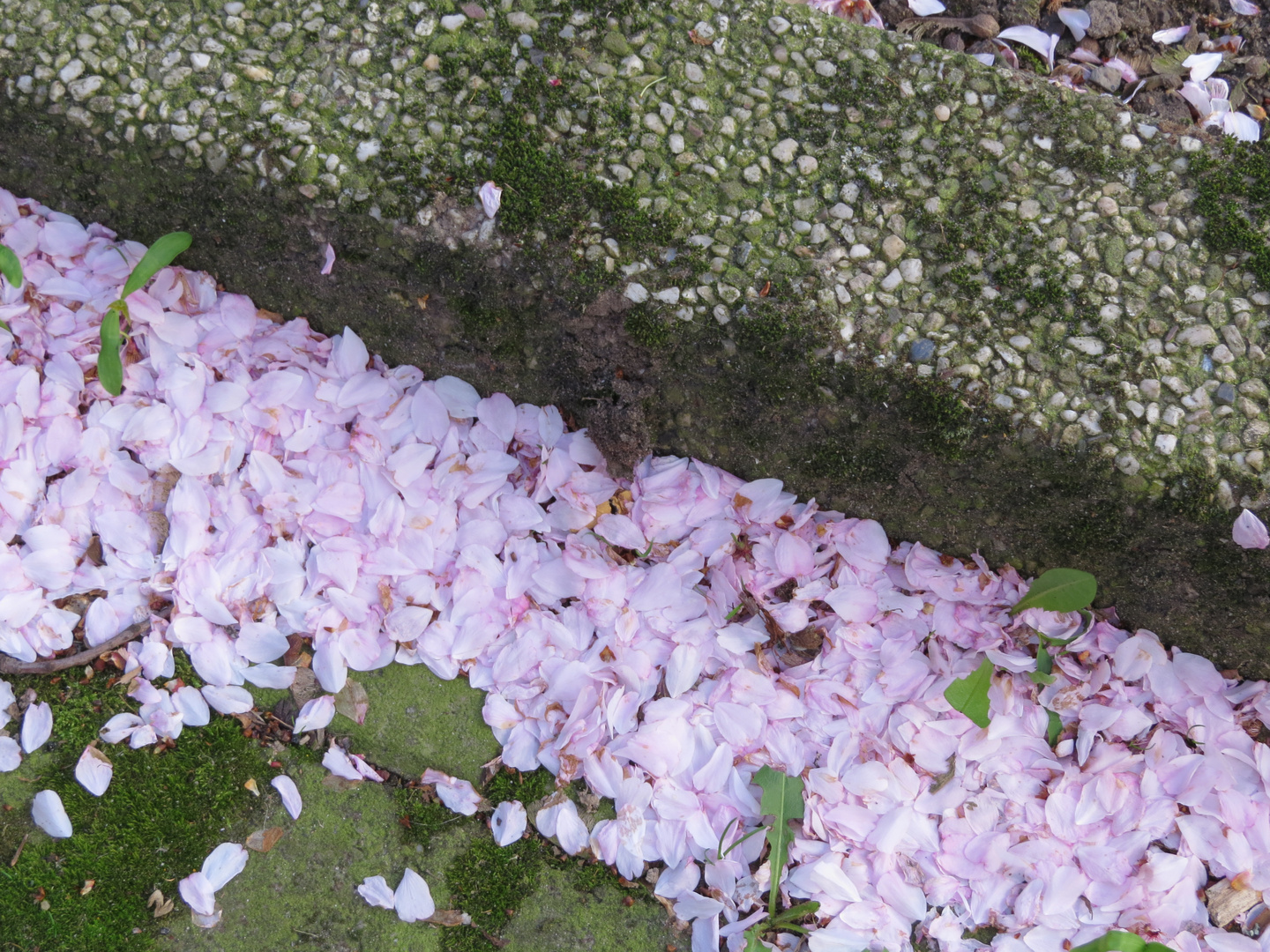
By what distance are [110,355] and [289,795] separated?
1038 millimetres

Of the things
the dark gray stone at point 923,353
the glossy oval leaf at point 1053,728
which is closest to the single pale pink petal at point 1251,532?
the glossy oval leaf at point 1053,728

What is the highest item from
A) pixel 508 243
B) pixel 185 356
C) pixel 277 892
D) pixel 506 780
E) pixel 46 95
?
pixel 46 95

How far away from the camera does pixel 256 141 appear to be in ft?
6.42

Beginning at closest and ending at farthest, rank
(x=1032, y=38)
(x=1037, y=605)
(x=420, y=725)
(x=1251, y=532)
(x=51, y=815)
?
(x=1251, y=532) → (x=1037, y=605) → (x=51, y=815) → (x=420, y=725) → (x=1032, y=38)

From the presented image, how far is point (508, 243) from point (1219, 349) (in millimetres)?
1483

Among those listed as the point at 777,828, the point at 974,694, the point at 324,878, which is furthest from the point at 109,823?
the point at 974,694

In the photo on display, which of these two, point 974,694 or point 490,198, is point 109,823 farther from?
point 974,694

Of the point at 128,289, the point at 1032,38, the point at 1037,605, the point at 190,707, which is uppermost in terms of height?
the point at 1032,38

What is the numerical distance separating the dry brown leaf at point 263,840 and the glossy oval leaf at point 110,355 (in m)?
1.03

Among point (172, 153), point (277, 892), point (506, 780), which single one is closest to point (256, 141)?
point (172, 153)

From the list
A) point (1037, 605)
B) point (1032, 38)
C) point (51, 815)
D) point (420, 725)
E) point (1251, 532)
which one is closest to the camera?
point (1251, 532)

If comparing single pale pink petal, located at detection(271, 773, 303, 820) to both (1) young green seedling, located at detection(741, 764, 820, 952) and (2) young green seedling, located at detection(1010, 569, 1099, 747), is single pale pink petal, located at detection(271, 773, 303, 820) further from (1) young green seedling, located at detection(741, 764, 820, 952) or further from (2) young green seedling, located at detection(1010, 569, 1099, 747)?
(2) young green seedling, located at detection(1010, 569, 1099, 747)

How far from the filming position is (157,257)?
1.89 m

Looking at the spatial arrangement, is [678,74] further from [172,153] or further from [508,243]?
[172,153]
